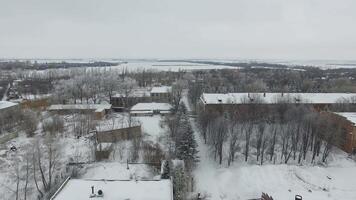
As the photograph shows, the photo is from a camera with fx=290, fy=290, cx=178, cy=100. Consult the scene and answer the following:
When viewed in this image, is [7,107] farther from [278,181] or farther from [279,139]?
[278,181]

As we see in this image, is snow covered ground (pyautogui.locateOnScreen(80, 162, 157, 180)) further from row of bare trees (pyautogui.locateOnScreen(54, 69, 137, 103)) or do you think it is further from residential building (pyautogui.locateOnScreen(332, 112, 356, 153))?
row of bare trees (pyautogui.locateOnScreen(54, 69, 137, 103))

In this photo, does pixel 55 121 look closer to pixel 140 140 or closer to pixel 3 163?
pixel 3 163

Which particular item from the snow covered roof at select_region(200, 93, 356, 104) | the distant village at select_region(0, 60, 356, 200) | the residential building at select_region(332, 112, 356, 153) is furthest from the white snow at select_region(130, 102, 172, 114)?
the residential building at select_region(332, 112, 356, 153)

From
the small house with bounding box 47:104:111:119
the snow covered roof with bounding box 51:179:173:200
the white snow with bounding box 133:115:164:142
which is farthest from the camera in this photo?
the small house with bounding box 47:104:111:119

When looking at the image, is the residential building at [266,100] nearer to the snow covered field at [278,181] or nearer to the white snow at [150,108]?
→ the white snow at [150,108]

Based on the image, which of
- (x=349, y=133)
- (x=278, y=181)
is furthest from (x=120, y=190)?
(x=349, y=133)
